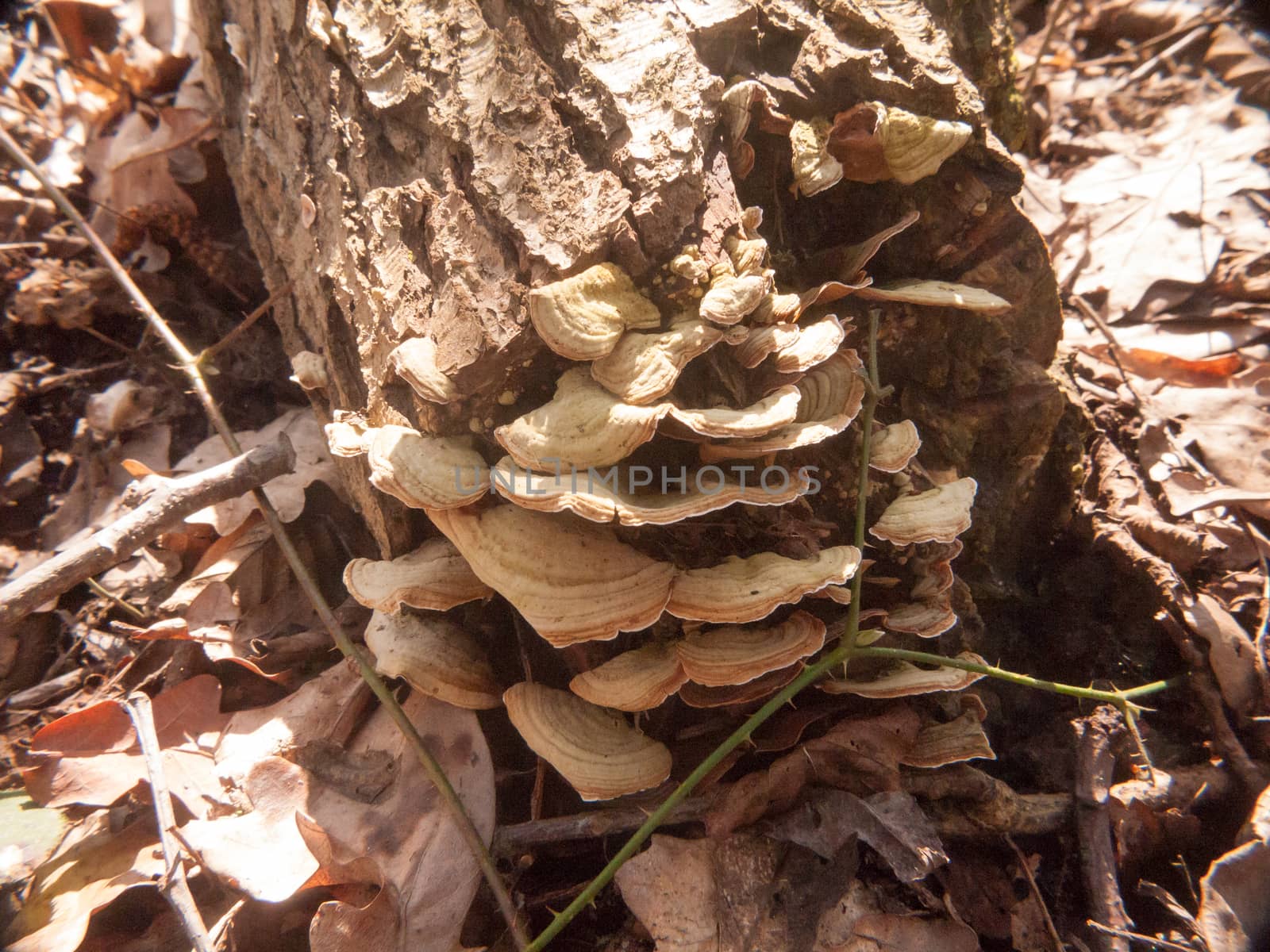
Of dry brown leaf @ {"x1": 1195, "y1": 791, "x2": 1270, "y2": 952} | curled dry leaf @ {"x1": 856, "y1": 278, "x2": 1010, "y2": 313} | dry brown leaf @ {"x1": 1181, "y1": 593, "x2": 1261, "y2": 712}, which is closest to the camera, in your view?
dry brown leaf @ {"x1": 1195, "y1": 791, "x2": 1270, "y2": 952}

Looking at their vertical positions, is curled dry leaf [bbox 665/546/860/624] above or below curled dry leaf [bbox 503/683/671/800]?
above

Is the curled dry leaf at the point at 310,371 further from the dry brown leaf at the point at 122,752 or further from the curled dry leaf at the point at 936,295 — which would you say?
the curled dry leaf at the point at 936,295

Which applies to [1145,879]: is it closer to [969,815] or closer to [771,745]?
[969,815]

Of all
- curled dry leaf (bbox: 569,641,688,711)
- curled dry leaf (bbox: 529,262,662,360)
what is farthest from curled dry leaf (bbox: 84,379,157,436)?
curled dry leaf (bbox: 569,641,688,711)

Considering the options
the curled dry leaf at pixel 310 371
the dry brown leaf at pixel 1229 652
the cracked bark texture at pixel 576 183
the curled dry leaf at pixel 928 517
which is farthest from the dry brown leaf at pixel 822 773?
the curled dry leaf at pixel 310 371

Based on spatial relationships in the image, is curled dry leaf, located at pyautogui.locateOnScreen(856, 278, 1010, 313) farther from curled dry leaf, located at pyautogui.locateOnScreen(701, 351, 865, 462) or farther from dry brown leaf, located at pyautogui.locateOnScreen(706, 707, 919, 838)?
dry brown leaf, located at pyautogui.locateOnScreen(706, 707, 919, 838)

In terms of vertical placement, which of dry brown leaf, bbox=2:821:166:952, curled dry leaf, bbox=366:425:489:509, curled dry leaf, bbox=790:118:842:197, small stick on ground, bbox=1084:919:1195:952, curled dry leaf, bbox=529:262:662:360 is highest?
curled dry leaf, bbox=790:118:842:197
